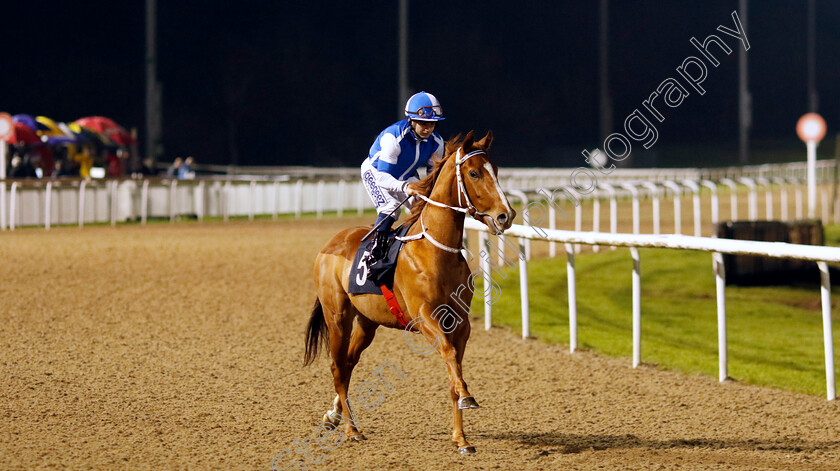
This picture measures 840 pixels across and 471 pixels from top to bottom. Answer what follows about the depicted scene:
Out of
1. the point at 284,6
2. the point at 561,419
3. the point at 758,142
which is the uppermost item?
the point at 284,6

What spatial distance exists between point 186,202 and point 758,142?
44.8m

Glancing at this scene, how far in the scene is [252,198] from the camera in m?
21.5

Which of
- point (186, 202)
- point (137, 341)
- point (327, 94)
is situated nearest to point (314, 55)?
point (327, 94)

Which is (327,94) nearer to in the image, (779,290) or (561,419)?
(779,290)

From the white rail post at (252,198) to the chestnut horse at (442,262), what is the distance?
52.4 ft

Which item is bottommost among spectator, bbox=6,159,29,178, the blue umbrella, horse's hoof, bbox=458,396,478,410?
horse's hoof, bbox=458,396,478,410

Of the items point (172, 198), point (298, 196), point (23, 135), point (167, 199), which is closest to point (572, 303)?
point (172, 198)

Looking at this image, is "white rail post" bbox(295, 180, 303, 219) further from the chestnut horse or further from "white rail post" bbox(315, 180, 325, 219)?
the chestnut horse

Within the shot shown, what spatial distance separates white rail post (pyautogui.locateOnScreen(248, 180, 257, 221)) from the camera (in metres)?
21.4

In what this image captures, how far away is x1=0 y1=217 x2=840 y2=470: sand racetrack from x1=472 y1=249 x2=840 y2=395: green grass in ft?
2.17

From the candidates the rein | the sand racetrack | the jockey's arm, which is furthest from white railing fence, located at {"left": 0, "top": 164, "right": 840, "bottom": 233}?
the rein

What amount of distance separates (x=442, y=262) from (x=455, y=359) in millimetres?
517

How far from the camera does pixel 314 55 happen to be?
41312 mm

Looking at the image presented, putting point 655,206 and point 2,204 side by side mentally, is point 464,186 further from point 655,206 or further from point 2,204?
point 2,204
